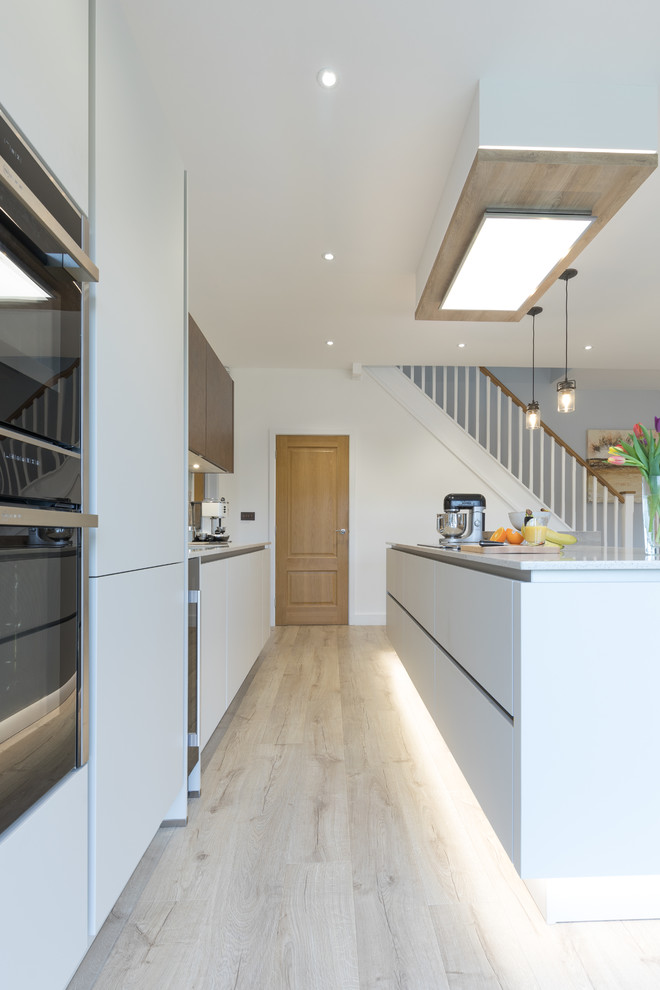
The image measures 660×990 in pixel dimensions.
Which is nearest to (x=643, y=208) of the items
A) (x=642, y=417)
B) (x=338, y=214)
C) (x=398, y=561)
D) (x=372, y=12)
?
(x=338, y=214)

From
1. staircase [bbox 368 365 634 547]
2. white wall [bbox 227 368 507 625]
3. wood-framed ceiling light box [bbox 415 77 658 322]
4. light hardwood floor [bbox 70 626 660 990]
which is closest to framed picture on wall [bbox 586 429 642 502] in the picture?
staircase [bbox 368 365 634 547]

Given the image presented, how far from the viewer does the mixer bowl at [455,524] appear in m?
2.96

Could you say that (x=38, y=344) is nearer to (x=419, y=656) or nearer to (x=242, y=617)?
(x=419, y=656)

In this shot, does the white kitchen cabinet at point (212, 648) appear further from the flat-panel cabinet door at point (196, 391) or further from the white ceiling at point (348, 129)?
the white ceiling at point (348, 129)

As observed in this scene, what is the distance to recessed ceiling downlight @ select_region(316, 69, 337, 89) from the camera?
2074 millimetres

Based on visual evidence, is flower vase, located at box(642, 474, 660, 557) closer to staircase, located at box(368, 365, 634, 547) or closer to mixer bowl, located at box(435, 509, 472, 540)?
mixer bowl, located at box(435, 509, 472, 540)

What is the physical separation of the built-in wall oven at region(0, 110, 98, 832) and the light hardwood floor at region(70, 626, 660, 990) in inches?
24.1

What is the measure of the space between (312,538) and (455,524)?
3.14 meters

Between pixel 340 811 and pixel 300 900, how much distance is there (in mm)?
507

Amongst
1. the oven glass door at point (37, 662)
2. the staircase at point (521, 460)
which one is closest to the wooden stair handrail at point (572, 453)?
→ the staircase at point (521, 460)

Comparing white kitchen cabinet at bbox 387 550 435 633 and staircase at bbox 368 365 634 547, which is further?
staircase at bbox 368 365 634 547

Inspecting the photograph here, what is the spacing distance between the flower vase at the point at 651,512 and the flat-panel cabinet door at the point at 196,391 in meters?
2.24

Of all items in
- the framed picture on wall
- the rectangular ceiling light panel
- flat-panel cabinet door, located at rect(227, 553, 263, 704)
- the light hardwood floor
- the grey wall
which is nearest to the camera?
the light hardwood floor

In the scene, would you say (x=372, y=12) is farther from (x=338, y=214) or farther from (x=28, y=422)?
(x=28, y=422)
